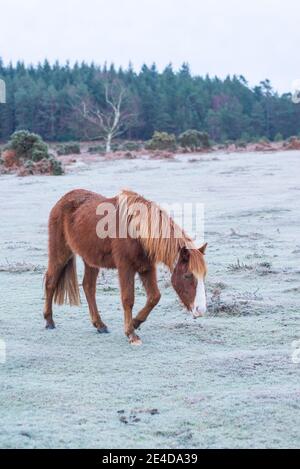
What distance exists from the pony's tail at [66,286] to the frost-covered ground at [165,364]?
0.73ft

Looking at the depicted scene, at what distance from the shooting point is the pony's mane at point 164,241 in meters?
5.10

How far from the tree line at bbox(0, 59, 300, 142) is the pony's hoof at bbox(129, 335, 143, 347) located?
4829 cm

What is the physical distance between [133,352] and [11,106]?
55.8m

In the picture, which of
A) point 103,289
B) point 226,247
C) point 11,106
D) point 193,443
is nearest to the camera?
point 193,443

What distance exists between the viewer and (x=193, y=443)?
341cm

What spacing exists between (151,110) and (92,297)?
55.6 meters

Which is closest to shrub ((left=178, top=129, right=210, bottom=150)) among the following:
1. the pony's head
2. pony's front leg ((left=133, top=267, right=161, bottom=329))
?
pony's front leg ((left=133, top=267, right=161, bottom=329))

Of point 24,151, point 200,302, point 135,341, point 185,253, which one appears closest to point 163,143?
point 24,151

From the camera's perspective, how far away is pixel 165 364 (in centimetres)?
481

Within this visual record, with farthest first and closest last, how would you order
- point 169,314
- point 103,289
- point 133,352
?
point 103,289 < point 169,314 < point 133,352

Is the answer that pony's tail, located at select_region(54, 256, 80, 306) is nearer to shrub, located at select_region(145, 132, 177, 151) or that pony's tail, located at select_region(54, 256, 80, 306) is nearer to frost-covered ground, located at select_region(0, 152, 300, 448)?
frost-covered ground, located at select_region(0, 152, 300, 448)

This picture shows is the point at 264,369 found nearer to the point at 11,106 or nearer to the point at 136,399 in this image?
the point at 136,399

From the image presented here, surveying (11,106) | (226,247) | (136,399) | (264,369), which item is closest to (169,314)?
(264,369)

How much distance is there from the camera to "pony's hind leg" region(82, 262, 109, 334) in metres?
5.76
